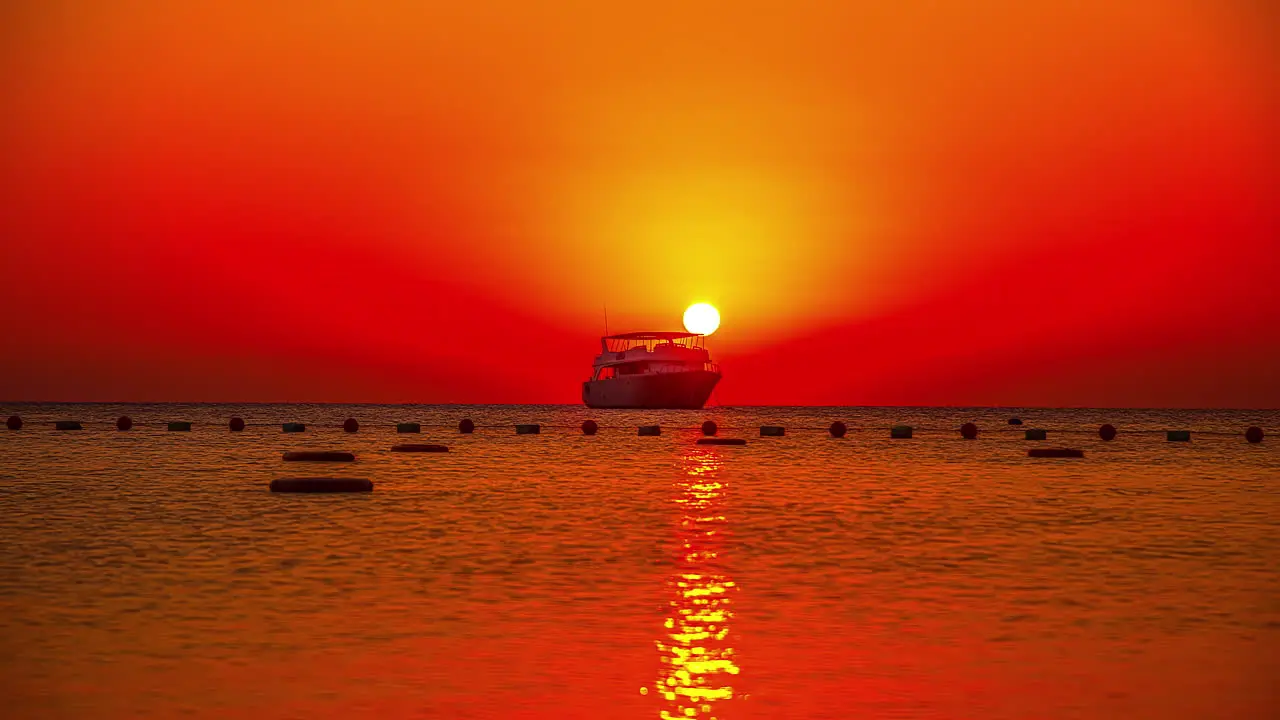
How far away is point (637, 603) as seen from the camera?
1602 centimetres

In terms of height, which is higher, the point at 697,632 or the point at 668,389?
the point at 668,389

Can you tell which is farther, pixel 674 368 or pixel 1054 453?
pixel 674 368

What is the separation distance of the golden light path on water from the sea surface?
0.18 feet

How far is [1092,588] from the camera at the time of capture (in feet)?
57.3

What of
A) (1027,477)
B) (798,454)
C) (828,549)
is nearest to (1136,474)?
(1027,477)

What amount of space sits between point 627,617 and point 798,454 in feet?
157

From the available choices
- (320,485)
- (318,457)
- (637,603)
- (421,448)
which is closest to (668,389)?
(421,448)

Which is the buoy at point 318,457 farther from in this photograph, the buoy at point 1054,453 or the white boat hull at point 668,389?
the white boat hull at point 668,389

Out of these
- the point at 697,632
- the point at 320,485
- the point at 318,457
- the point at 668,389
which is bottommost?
the point at 697,632

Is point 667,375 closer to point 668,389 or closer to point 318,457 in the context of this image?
point 668,389

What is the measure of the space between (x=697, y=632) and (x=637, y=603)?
2.24 m

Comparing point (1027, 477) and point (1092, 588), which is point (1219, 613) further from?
point (1027, 477)

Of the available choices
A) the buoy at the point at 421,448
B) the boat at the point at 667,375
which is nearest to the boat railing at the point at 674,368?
the boat at the point at 667,375

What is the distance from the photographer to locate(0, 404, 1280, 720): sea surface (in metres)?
10.9
